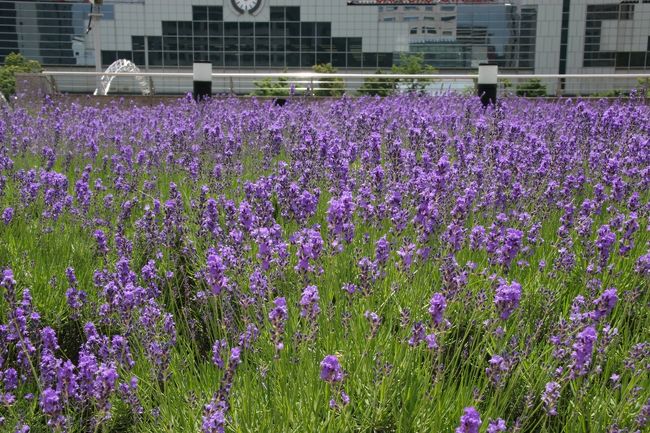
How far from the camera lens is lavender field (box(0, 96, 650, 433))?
246cm

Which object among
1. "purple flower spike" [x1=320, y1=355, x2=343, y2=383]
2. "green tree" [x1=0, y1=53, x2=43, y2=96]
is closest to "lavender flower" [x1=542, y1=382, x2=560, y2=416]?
"purple flower spike" [x1=320, y1=355, x2=343, y2=383]

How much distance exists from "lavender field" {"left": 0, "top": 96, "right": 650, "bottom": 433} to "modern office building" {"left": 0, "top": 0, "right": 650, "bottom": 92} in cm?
6139

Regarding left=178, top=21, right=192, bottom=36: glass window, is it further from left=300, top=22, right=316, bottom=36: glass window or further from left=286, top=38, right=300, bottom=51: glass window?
left=300, top=22, right=316, bottom=36: glass window

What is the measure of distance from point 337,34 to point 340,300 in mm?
64354

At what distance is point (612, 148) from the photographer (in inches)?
226

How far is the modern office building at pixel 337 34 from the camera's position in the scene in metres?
63.9

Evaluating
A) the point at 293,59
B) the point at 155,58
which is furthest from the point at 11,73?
the point at 293,59

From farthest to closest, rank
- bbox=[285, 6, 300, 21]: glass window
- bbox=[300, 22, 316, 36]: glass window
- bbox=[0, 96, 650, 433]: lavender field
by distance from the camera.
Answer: bbox=[300, 22, 316, 36]: glass window
bbox=[285, 6, 300, 21]: glass window
bbox=[0, 96, 650, 433]: lavender field

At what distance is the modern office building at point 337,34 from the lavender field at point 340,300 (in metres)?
61.4

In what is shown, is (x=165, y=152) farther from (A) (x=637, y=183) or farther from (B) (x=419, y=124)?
(A) (x=637, y=183)

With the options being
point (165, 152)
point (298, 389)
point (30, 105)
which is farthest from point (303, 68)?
point (298, 389)

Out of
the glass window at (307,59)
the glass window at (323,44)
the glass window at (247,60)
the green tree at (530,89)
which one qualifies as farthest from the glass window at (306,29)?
the green tree at (530,89)

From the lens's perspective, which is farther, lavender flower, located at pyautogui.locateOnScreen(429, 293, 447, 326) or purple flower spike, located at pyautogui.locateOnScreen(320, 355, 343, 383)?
lavender flower, located at pyautogui.locateOnScreen(429, 293, 447, 326)

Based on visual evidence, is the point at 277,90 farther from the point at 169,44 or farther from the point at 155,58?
the point at 155,58
